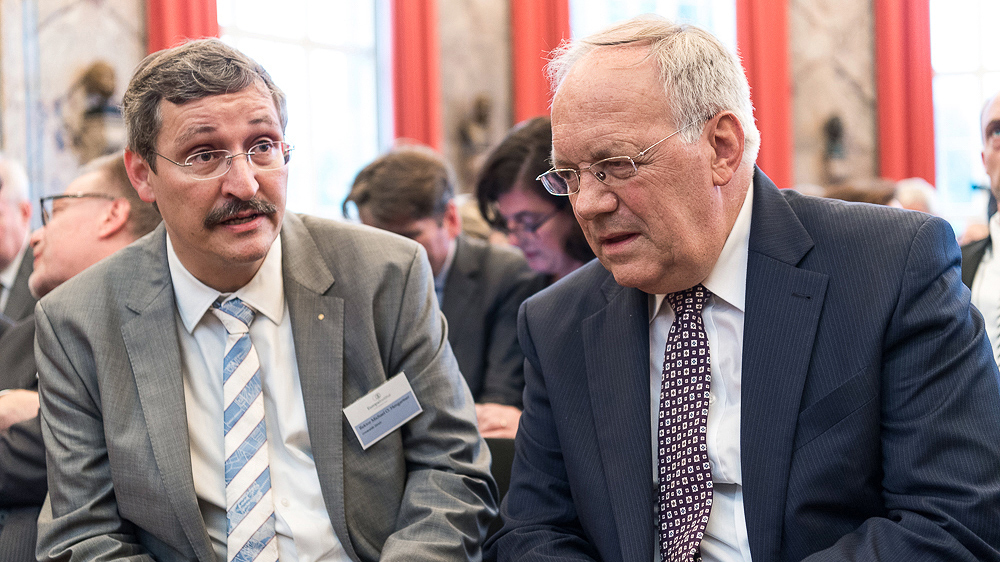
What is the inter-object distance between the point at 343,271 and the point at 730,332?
892mm

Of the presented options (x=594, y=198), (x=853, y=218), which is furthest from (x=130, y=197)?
(x=853, y=218)

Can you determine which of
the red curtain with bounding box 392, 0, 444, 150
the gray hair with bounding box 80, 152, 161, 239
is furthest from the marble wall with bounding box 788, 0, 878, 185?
the gray hair with bounding box 80, 152, 161, 239

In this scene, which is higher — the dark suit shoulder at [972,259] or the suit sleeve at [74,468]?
the dark suit shoulder at [972,259]

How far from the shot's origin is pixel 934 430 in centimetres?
148

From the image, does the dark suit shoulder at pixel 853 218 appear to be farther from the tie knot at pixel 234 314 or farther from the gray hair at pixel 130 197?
the gray hair at pixel 130 197

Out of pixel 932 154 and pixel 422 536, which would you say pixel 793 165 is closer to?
pixel 932 154

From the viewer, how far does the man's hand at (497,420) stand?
281 cm

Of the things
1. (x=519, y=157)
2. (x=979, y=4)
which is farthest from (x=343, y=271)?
(x=979, y=4)

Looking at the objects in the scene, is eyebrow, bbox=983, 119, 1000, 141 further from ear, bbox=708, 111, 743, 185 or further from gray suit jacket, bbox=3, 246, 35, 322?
gray suit jacket, bbox=3, 246, 35, 322

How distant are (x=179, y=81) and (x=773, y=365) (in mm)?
1339

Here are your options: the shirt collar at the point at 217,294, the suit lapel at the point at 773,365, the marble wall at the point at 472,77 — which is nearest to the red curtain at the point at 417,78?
the marble wall at the point at 472,77

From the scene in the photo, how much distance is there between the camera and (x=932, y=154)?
9.21 meters

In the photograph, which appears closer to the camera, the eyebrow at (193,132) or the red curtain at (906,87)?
the eyebrow at (193,132)

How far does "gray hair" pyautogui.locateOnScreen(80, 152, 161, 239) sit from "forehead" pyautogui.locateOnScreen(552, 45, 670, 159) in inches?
59.4
